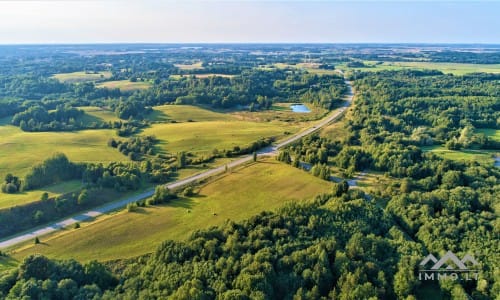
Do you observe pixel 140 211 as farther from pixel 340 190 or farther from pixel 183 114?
pixel 183 114

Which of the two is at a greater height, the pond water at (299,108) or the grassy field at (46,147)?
the pond water at (299,108)

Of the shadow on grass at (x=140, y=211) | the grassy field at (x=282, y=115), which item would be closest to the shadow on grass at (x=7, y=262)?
the shadow on grass at (x=140, y=211)

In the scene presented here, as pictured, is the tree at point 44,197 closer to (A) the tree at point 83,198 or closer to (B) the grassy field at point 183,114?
(A) the tree at point 83,198

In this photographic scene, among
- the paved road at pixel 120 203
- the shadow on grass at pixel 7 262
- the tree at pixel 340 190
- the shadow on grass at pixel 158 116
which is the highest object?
the shadow on grass at pixel 158 116

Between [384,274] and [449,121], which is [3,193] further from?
[449,121]

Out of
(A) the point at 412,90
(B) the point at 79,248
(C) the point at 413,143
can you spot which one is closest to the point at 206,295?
(B) the point at 79,248

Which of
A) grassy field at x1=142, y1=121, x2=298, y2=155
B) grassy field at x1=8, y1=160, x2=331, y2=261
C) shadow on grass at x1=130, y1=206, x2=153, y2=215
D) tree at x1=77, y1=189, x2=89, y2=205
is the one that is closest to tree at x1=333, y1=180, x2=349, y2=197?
grassy field at x1=8, y1=160, x2=331, y2=261
